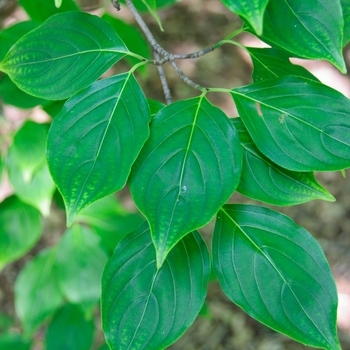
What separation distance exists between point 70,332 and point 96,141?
0.93 metres

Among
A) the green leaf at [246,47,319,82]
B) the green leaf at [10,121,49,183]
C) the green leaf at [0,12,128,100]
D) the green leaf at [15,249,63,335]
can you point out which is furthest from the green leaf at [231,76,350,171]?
the green leaf at [15,249,63,335]

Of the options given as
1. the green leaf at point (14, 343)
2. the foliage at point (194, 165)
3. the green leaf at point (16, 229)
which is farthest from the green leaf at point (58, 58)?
the green leaf at point (14, 343)

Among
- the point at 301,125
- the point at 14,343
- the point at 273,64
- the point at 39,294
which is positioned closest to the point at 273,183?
the point at 301,125

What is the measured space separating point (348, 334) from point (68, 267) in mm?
1442

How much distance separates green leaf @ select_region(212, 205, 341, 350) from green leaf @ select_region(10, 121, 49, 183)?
57 cm

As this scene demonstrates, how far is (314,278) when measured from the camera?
72 centimetres

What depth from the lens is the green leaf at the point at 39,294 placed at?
1.38 metres

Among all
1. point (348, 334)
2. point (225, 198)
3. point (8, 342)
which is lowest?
point (348, 334)

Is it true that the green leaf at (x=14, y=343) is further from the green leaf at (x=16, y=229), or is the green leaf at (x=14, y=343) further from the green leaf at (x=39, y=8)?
the green leaf at (x=39, y=8)

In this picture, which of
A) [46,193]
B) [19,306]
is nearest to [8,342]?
[19,306]

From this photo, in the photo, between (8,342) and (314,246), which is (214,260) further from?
(8,342)

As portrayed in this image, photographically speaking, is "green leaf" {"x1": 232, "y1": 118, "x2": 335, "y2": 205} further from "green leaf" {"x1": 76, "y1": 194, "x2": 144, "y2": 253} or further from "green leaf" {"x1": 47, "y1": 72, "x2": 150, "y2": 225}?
"green leaf" {"x1": 76, "y1": 194, "x2": 144, "y2": 253}

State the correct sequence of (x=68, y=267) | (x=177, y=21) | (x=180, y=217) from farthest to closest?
(x=177, y=21), (x=68, y=267), (x=180, y=217)

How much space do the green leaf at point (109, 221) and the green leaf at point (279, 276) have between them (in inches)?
23.7
